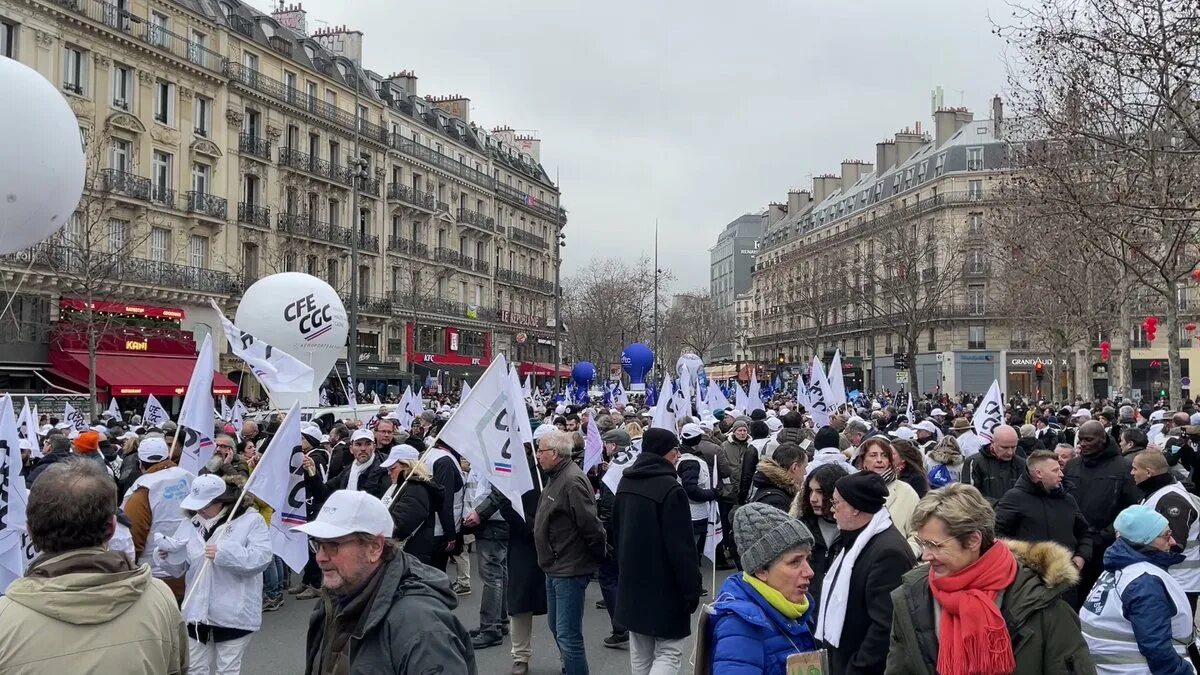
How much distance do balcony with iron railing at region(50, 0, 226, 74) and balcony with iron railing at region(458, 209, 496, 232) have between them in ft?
66.5

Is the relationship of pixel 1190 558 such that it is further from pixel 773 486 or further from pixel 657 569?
pixel 657 569

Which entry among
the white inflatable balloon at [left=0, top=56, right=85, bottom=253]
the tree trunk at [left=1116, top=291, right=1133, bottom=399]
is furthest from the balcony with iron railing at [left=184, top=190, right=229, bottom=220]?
the white inflatable balloon at [left=0, top=56, right=85, bottom=253]

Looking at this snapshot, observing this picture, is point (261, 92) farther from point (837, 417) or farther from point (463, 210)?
point (837, 417)

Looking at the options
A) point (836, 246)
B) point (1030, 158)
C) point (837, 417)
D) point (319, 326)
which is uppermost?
point (836, 246)

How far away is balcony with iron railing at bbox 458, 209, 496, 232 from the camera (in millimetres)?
57656

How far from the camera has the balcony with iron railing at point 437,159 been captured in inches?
2019

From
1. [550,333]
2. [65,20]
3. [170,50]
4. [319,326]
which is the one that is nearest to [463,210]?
[550,333]

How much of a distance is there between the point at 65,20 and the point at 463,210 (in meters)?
28.0

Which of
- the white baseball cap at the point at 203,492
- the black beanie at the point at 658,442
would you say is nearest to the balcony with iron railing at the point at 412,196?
the white baseball cap at the point at 203,492

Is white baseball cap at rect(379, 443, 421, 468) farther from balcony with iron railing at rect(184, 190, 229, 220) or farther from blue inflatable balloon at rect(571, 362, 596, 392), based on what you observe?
balcony with iron railing at rect(184, 190, 229, 220)

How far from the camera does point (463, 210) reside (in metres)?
57.8

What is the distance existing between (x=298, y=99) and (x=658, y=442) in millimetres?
41194

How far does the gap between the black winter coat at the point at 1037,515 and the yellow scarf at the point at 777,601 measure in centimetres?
292

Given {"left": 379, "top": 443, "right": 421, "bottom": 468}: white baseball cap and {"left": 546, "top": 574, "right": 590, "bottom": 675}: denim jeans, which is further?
{"left": 379, "top": 443, "right": 421, "bottom": 468}: white baseball cap
